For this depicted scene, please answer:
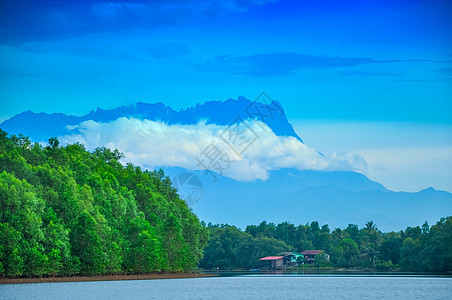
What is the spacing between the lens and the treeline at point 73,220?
63.2 m

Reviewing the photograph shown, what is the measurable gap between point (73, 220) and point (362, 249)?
10323cm

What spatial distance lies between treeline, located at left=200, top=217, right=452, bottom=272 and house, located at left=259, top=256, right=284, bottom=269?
4395 mm

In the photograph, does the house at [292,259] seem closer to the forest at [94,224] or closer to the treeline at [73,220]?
the forest at [94,224]

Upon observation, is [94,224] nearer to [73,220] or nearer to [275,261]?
[73,220]

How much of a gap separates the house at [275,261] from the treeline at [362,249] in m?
4.40

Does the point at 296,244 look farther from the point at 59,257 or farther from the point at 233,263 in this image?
the point at 59,257

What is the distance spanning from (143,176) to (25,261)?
171ft

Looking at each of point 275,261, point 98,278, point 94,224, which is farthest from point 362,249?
A: point 94,224

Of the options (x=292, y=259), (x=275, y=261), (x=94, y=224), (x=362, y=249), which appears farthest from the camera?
(x=292, y=259)

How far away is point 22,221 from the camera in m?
63.1

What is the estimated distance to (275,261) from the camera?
6757 inches

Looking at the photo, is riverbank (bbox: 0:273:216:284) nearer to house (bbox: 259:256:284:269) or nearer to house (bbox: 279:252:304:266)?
house (bbox: 259:256:284:269)

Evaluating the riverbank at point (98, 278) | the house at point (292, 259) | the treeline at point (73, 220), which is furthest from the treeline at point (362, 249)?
the riverbank at point (98, 278)

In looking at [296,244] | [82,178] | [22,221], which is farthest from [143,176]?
[296,244]
